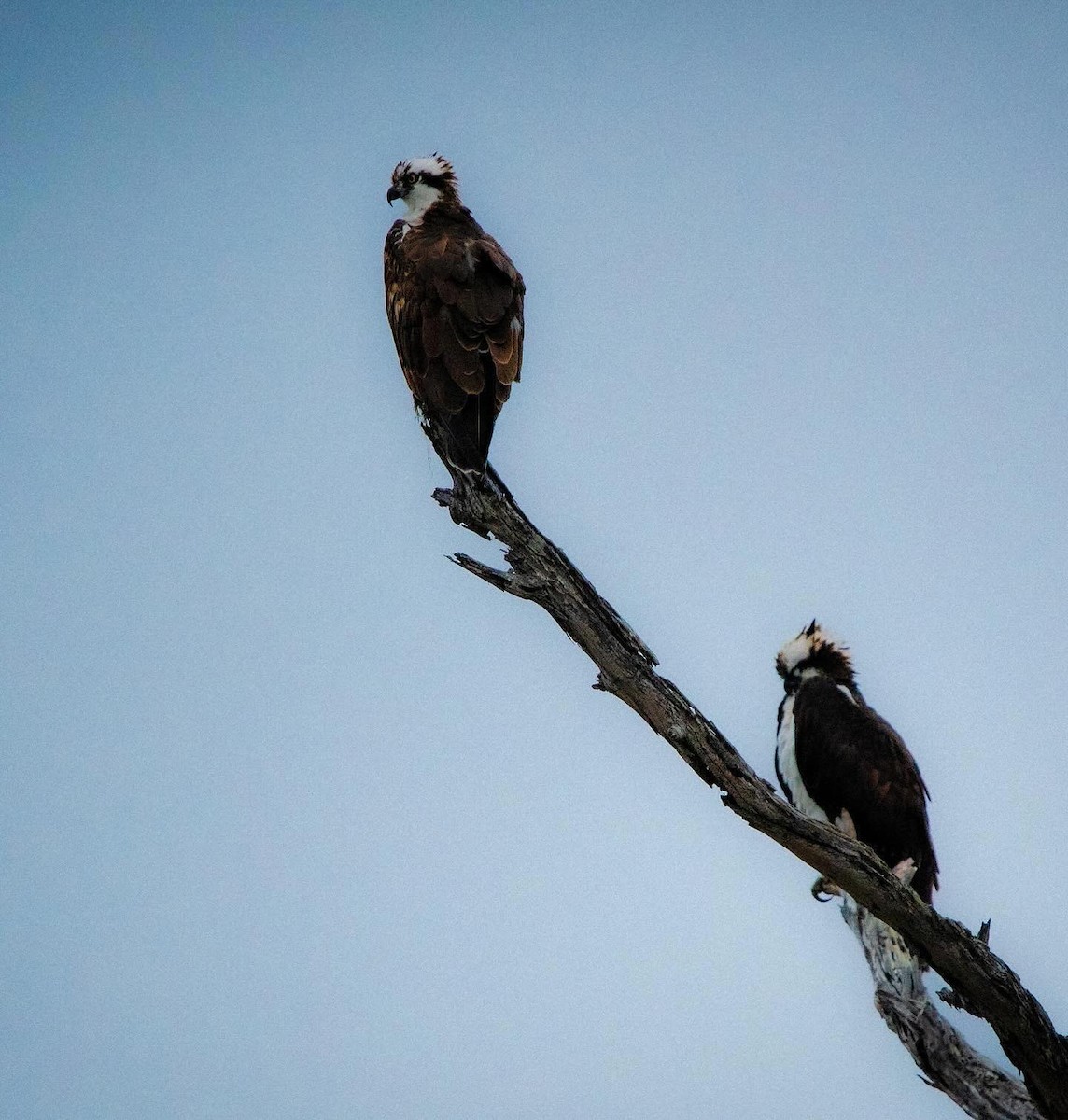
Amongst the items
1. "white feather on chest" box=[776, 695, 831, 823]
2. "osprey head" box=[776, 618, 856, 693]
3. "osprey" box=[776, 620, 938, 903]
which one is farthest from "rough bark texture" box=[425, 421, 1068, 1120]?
"osprey head" box=[776, 618, 856, 693]

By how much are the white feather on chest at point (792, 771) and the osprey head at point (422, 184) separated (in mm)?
4483

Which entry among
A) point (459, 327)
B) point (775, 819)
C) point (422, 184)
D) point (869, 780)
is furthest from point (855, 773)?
point (422, 184)

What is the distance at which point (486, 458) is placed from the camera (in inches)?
233

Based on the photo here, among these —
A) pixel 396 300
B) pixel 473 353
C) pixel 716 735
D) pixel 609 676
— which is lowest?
pixel 716 735

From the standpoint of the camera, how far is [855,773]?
27.7ft

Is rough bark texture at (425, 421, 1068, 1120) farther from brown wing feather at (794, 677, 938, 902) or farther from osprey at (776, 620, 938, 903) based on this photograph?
brown wing feather at (794, 677, 938, 902)

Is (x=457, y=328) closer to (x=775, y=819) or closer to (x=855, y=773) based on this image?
(x=775, y=819)

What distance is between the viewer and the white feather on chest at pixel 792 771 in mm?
8812

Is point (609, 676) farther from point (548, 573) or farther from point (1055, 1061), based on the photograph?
point (1055, 1061)

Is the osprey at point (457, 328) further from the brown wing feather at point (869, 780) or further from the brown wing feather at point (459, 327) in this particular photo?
the brown wing feather at point (869, 780)

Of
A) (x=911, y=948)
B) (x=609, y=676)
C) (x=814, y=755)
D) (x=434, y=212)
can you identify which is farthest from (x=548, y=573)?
(x=814, y=755)

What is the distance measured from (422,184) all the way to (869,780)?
202 inches

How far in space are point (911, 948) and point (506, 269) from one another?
161 inches

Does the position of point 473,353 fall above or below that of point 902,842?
above
